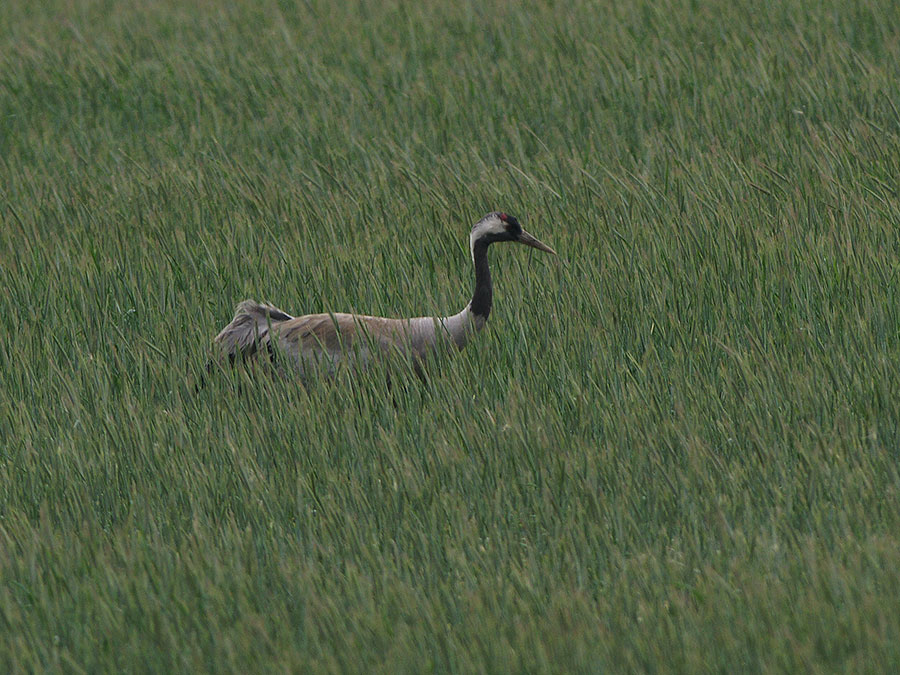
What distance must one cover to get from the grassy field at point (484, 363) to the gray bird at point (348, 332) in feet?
0.53

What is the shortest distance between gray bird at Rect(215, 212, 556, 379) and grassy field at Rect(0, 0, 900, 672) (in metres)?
0.16

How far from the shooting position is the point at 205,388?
6074 mm

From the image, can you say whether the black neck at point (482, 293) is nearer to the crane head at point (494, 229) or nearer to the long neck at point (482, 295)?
the long neck at point (482, 295)

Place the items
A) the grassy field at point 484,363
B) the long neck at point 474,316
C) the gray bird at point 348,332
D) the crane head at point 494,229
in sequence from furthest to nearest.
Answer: the crane head at point 494,229 → the long neck at point 474,316 → the gray bird at point 348,332 → the grassy field at point 484,363

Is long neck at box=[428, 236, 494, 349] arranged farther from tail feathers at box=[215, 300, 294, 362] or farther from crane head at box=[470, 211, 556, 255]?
tail feathers at box=[215, 300, 294, 362]

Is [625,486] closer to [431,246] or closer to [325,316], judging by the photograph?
[325,316]

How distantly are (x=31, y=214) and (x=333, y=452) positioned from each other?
15.7 feet

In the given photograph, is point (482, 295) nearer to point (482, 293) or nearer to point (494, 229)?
point (482, 293)

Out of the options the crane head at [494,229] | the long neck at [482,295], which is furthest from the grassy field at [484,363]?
the crane head at [494,229]

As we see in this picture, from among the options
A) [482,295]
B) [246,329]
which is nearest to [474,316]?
[482,295]

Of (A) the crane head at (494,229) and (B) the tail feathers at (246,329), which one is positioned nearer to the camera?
(B) the tail feathers at (246,329)

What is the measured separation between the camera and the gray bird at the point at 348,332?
6.15m

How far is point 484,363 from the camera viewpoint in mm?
5918

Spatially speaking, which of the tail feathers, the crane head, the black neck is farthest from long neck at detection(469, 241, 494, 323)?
the tail feathers
